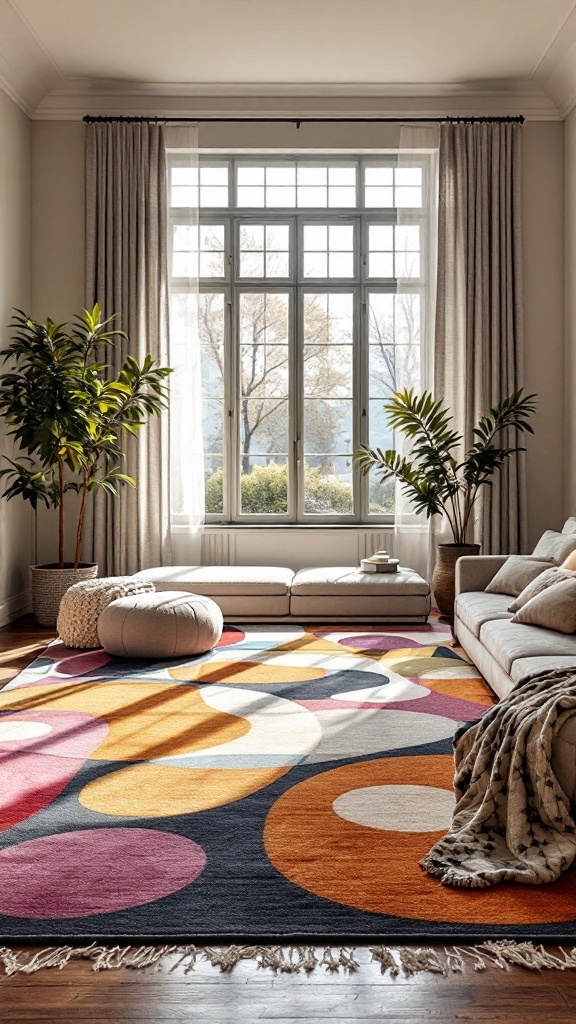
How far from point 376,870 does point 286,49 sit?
17.9 ft

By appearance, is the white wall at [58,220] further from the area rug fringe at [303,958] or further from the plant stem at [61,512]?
the area rug fringe at [303,958]

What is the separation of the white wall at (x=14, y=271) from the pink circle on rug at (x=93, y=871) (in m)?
3.69

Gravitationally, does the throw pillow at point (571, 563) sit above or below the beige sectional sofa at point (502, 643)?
above

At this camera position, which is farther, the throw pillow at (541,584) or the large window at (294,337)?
the large window at (294,337)

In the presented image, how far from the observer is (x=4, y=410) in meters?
6.06

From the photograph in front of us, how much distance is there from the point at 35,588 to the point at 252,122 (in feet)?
12.3

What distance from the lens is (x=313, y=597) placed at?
5863 millimetres

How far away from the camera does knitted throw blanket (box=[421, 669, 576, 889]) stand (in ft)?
7.47

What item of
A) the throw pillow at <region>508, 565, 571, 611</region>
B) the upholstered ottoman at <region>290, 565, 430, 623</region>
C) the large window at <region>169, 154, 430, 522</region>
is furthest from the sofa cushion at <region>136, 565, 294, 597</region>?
the throw pillow at <region>508, 565, 571, 611</region>

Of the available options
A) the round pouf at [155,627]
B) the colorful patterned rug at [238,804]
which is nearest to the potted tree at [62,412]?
the round pouf at [155,627]

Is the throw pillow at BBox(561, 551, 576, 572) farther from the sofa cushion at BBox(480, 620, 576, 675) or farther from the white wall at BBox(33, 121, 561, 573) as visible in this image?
the white wall at BBox(33, 121, 561, 573)

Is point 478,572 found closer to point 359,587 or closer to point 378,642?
point 378,642

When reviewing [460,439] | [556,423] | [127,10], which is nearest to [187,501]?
[460,439]

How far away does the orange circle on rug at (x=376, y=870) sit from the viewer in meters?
2.10
